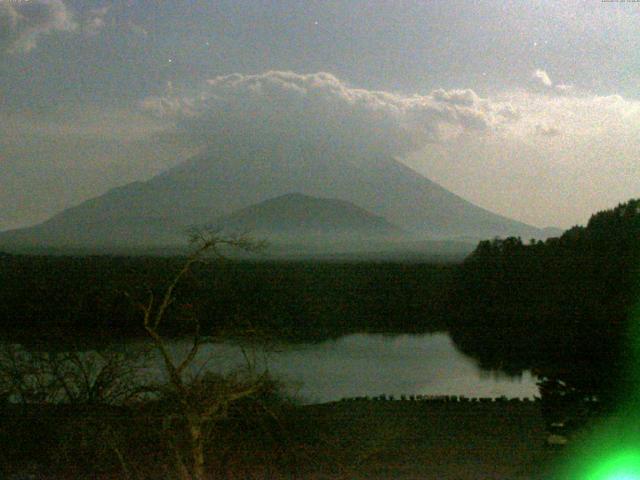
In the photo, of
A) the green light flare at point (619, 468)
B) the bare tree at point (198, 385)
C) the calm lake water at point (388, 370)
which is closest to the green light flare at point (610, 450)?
the green light flare at point (619, 468)

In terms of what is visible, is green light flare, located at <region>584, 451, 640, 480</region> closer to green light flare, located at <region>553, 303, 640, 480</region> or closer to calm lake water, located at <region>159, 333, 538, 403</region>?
green light flare, located at <region>553, 303, 640, 480</region>

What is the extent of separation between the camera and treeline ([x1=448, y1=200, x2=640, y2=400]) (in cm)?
733

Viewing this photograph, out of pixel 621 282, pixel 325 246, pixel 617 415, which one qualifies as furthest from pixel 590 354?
pixel 325 246

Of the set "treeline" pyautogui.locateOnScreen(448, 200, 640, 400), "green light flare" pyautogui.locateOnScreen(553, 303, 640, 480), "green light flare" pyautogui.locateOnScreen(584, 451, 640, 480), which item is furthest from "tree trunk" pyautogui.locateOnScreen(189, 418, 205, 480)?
"treeline" pyautogui.locateOnScreen(448, 200, 640, 400)

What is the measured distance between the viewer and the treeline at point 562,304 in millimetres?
7332

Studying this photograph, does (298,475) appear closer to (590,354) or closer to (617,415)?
(617,415)

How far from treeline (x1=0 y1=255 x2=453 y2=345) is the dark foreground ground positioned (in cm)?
101

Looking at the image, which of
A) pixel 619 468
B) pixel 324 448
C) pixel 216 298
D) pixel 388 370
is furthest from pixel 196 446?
pixel 388 370

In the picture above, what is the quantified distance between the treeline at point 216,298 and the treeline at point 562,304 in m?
1.28

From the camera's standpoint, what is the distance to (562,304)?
1014cm

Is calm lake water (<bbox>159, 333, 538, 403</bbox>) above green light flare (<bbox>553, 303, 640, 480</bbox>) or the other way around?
the other way around

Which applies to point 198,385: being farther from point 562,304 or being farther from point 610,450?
point 562,304

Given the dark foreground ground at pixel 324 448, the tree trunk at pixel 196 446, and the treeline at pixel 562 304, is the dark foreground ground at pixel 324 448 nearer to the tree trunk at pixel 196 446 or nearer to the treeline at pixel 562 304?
the tree trunk at pixel 196 446

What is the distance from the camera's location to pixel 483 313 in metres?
12.2
